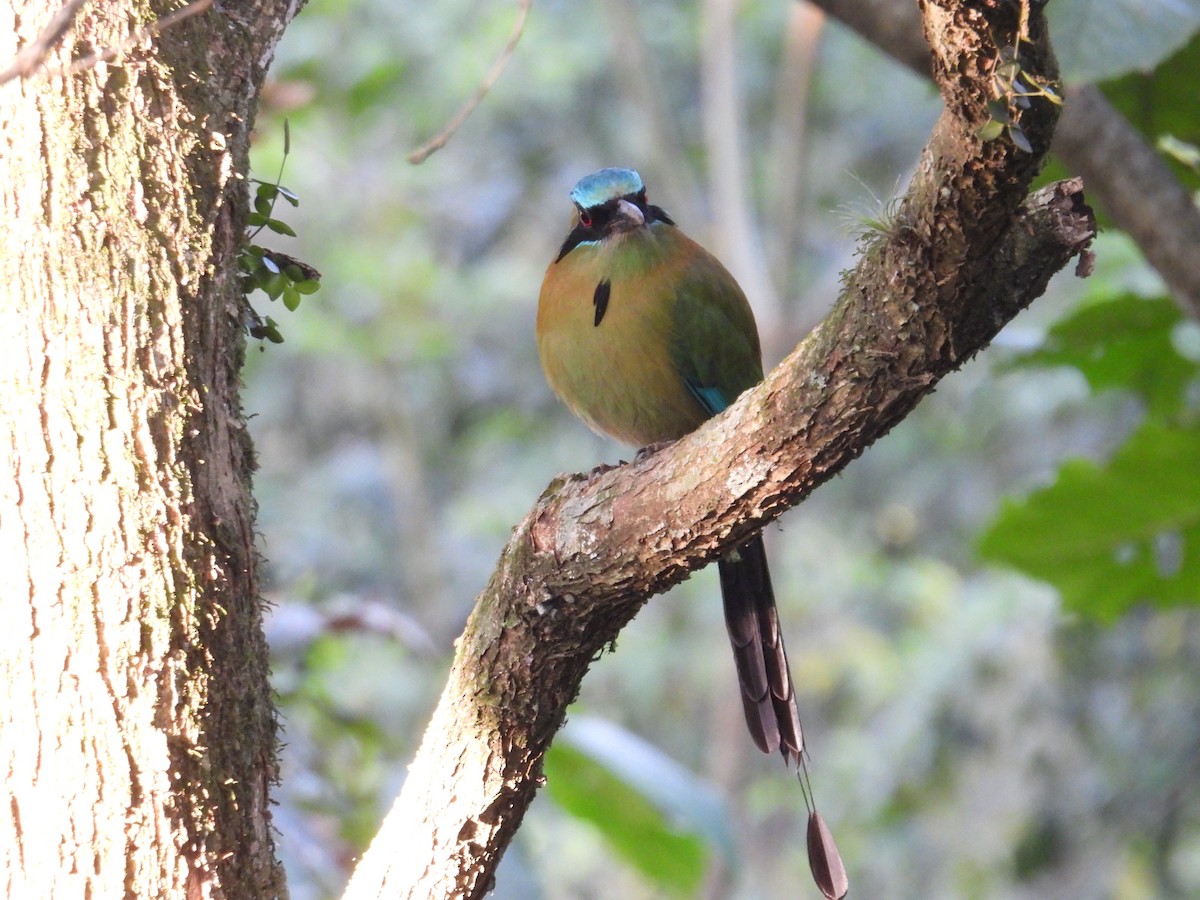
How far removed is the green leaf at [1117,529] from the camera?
137 inches

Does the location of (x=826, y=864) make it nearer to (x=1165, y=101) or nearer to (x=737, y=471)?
(x=737, y=471)

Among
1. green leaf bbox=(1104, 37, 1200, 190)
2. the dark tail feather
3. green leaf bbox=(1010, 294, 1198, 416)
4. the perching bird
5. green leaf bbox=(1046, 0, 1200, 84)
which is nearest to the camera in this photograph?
the dark tail feather

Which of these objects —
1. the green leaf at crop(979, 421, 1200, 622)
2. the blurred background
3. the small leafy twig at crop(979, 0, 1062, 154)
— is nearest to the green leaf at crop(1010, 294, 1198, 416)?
the blurred background

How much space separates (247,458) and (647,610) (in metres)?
7.75

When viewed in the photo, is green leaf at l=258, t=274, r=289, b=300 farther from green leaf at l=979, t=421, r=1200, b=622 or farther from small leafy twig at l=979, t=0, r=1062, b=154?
green leaf at l=979, t=421, r=1200, b=622

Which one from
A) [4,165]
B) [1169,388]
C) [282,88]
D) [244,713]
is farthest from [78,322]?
[1169,388]

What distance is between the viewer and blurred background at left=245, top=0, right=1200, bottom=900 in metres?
5.79

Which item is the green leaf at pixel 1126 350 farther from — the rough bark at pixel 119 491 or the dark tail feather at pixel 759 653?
the rough bark at pixel 119 491

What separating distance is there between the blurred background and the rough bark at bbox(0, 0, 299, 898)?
2451 mm

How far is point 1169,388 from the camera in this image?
3984 mm

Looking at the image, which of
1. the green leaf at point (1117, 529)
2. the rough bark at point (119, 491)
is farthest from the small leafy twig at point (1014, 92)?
the green leaf at point (1117, 529)

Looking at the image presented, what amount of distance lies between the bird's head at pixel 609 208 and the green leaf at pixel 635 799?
1.21 meters

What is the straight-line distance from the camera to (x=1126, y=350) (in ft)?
12.5

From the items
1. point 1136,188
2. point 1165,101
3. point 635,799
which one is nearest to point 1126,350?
point 1165,101
